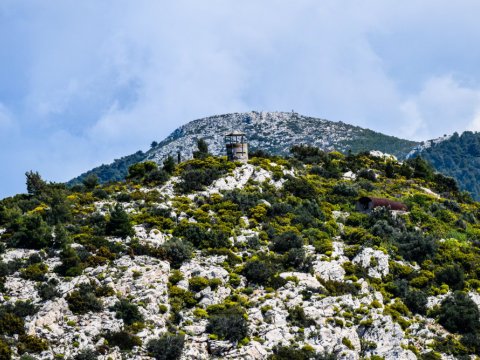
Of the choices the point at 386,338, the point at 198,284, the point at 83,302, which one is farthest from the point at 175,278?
the point at 386,338

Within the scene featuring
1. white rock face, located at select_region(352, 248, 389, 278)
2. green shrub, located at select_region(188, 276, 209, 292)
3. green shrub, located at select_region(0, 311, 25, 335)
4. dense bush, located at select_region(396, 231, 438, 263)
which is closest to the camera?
green shrub, located at select_region(0, 311, 25, 335)

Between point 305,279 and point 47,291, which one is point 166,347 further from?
point 305,279

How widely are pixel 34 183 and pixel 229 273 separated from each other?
33.2 m

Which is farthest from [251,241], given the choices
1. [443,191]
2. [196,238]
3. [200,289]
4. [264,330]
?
[443,191]

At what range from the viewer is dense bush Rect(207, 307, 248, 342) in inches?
1486

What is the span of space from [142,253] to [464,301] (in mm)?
27684

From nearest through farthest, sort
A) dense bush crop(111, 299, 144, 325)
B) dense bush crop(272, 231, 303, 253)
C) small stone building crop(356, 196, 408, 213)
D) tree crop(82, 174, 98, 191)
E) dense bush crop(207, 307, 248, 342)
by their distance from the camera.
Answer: dense bush crop(207, 307, 248, 342) → dense bush crop(111, 299, 144, 325) → dense bush crop(272, 231, 303, 253) → small stone building crop(356, 196, 408, 213) → tree crop(82, 174, 98, 191)

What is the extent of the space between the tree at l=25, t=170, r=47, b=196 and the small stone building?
128 ft

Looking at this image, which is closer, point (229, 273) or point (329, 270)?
point (229, 273)

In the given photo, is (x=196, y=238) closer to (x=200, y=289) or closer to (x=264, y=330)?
(x=200, y=289)

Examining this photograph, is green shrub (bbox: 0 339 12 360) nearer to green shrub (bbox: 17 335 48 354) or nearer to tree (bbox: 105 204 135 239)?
green shrub (bbox: 17 335 48 354)

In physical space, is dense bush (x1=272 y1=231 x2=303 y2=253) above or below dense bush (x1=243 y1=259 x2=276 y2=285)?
above

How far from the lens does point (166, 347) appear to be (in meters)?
35.3

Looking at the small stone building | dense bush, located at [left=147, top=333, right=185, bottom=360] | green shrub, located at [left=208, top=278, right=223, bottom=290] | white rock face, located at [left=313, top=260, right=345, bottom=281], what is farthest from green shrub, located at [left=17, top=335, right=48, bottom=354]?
the small stone building
